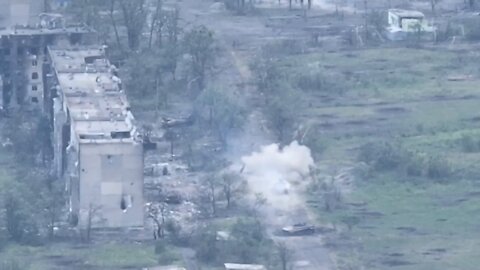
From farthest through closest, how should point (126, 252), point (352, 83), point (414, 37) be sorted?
point (414, 37) → point (352, 83) → point (126, 252)

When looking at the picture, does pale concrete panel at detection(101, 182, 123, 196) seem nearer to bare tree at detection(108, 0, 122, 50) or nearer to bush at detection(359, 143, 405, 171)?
bush at detection(359, 143, 405, 171)

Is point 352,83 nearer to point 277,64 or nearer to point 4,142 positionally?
point 277,64

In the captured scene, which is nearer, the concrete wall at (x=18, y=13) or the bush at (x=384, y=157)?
the bush at (x=384, y=157)

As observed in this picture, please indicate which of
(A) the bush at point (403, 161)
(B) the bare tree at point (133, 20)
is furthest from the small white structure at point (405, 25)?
(A) the bush at point (403, 161)

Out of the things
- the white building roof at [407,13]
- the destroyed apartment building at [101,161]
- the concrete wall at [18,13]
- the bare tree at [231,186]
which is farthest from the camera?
the white building roof at [407,13]

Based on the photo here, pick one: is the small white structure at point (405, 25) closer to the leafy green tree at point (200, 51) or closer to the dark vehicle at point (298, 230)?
the leafy green tree at point (200, 51)

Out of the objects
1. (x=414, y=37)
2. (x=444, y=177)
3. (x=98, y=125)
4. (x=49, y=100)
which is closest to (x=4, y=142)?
(x=49, y=100)

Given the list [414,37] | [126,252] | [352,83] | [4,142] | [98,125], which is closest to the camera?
[126,252]

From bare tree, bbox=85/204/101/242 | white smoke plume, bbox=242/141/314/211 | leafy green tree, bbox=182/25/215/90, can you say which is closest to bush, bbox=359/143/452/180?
white smoke plume, bbox=242/141/314/211
